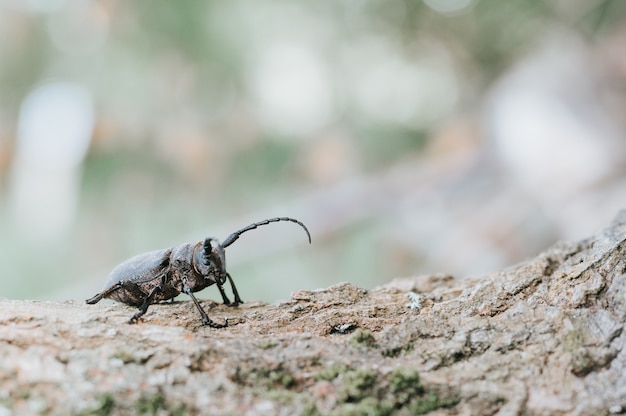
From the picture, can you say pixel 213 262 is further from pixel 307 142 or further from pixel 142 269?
pixel 307 142

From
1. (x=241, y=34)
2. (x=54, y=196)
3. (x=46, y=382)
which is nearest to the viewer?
(x=46, y=382)

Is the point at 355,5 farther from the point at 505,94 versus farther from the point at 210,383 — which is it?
the point at 210,383

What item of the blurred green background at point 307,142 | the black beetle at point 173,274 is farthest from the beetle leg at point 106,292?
the blurred green background at point 307,142

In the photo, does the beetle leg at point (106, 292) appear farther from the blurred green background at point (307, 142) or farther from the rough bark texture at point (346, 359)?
the blurred green background at point (307, 142)

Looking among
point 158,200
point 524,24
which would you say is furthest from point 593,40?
point 158,200

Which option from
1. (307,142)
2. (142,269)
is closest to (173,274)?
(142,269)
